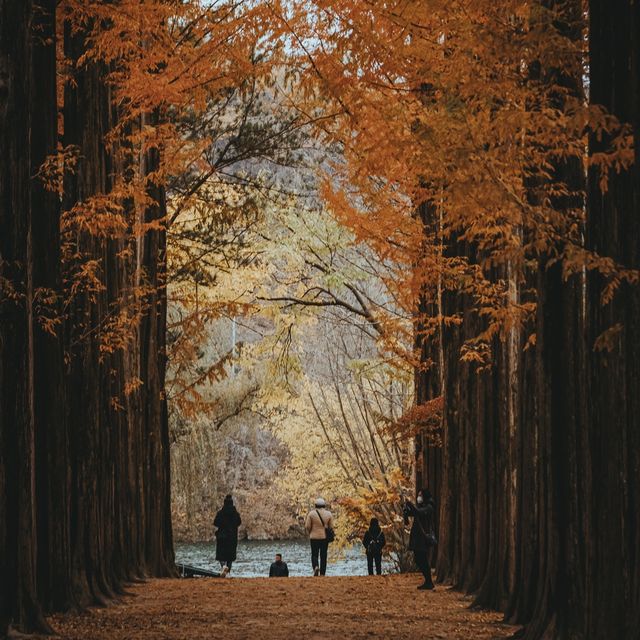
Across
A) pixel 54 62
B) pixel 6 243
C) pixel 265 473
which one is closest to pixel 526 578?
pixel 6 243

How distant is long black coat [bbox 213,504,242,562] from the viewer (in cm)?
2289

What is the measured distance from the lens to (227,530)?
23.0 metres

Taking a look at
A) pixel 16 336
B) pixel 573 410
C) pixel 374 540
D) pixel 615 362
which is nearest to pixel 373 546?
pixel 374 540

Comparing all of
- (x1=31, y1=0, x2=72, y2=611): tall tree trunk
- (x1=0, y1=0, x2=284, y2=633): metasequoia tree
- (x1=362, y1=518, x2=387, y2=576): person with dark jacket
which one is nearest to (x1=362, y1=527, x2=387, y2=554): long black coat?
(x1=362, y1=518, x2=387, y2=576): person with dark jacket

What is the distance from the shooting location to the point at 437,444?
69.6 ft

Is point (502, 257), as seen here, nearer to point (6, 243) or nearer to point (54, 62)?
point (6, 243)

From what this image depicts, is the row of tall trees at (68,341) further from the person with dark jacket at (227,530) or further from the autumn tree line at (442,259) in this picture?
the person with dark jacket at (227,530)

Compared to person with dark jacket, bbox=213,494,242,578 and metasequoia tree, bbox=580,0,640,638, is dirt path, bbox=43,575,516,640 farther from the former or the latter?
person with dark jacket, bbox=213,494,242,578

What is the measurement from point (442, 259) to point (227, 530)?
9239 millimetres

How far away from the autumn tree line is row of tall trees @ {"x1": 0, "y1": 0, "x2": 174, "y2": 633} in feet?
0.11

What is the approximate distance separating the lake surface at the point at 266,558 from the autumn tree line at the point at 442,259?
20.2 meters

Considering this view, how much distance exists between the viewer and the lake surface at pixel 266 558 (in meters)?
41.2

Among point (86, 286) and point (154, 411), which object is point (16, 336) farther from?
point (154, 411)

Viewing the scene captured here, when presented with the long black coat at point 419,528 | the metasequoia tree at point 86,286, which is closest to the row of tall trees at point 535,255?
the long black coat at point 419,528
